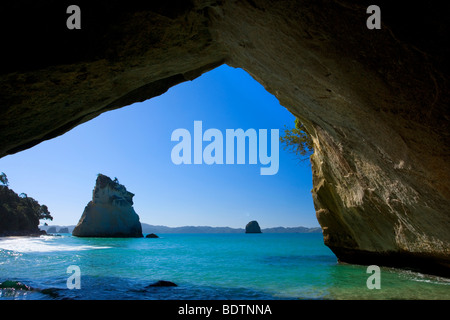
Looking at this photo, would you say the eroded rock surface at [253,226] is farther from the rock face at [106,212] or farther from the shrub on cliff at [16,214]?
the shrub on cliff at [16,214]

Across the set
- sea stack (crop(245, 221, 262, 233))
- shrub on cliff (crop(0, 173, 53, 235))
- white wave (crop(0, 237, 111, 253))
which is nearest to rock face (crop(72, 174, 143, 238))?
shrub on cliff (crop(0, 173, 53, 235))

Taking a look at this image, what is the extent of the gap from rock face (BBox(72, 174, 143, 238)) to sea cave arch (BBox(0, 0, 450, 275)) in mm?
59662

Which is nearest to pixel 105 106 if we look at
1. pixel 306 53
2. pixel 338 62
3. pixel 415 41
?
pixel 306 53

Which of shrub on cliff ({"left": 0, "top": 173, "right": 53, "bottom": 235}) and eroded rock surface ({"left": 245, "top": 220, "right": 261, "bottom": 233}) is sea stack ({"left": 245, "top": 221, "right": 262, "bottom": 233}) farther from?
shrub on cliff ({"left": 0, "top": 173, "right": 53, "bottom": 235})

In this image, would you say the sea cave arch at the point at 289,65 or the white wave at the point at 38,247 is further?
the white wave at the point at 38,247

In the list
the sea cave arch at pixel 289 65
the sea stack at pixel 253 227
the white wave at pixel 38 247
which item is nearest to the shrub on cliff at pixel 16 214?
the white wave at pixel 38 247

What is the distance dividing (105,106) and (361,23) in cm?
615

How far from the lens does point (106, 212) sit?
205 feet

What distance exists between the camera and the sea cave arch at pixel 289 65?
9.70ft

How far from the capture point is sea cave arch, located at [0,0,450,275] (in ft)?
9.70

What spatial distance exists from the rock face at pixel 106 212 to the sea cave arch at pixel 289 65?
5966 cm

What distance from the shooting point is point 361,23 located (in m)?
2.84
